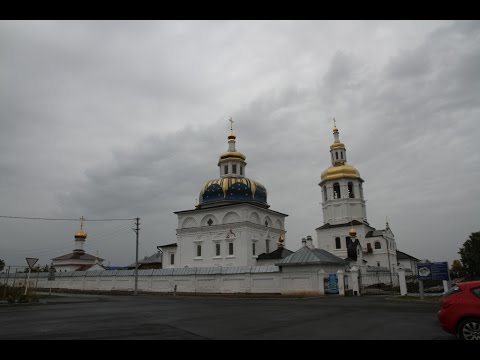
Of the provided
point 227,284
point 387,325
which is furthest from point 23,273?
point 387,325

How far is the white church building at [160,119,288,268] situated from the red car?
32.9 meters

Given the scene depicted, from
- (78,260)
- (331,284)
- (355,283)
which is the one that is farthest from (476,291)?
(78,260)

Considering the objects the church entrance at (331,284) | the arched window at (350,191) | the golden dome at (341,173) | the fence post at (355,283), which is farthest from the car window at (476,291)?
the arched window at (350,191)

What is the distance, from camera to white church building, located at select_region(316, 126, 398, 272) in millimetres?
48688

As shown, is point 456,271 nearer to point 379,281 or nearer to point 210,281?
point 379,281

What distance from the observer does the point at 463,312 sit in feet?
24.3

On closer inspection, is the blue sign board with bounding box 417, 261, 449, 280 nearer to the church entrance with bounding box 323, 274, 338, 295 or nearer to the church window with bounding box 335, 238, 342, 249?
the church entrance with bounding box 323, 274, 338, 295
